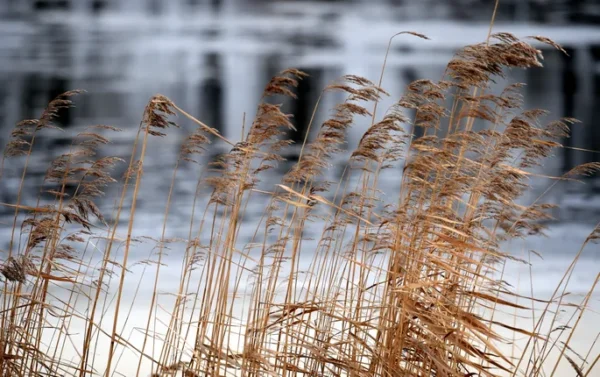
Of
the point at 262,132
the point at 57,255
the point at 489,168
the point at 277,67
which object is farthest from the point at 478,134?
the point at 277,67

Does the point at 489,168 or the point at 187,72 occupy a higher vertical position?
the point at 187,72

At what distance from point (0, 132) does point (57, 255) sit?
526cm

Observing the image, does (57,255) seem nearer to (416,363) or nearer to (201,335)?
(201,335)

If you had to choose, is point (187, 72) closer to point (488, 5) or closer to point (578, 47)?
point (488, 5)

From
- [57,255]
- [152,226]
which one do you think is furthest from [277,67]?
[57,255]

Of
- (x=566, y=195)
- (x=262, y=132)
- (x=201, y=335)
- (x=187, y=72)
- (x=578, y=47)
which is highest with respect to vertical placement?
(x=578, y=47)

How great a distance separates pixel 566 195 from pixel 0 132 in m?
4.88

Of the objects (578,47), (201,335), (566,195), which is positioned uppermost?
(578,47)

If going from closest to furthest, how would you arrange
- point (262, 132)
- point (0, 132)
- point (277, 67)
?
point (262, 132), point (0, 132), point (277, 67)

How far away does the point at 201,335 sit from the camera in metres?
2.18

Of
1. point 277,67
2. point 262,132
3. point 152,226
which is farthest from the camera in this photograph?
point 277,67

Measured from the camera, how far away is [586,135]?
24.5 ft

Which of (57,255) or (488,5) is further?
(488,5)

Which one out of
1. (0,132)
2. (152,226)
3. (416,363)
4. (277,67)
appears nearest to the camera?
(416,363)
